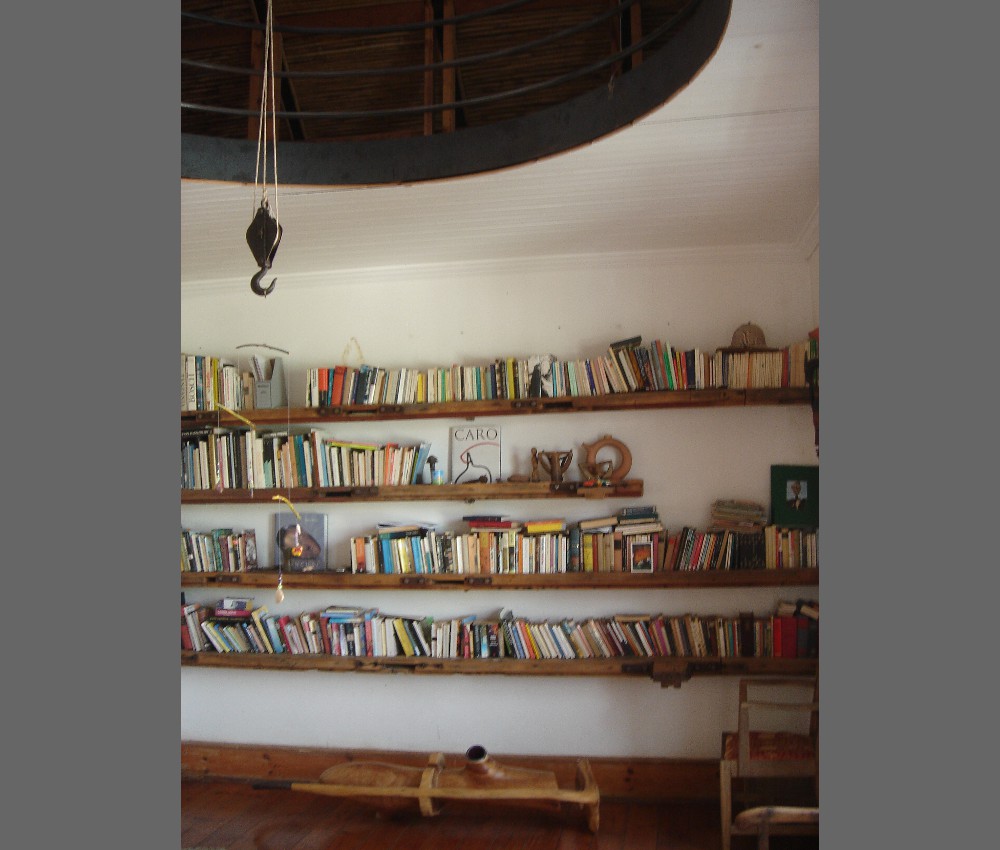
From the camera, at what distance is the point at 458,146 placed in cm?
320

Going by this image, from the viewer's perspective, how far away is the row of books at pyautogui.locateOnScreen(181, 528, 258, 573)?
14.9 ft

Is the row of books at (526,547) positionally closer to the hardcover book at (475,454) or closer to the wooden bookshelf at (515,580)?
the wooden bookshelf at (515,580)

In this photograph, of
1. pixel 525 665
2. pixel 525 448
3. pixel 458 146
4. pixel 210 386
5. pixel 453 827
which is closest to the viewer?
pixel 458 146

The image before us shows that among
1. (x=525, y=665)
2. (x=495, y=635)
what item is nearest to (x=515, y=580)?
(x=495, y=635)

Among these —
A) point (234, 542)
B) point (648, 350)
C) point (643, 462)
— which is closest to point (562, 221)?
point (648, 350)

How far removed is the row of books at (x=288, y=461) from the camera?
4.32m

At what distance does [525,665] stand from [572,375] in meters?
1.63

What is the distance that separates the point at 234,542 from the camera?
4.56 meters

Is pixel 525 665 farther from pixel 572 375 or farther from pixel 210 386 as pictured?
pixel 210 386

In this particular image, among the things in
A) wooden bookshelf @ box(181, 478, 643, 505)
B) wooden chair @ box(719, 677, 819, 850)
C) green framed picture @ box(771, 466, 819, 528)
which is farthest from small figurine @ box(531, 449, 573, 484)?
wooden chair @ box(719, 677, 819, 850)

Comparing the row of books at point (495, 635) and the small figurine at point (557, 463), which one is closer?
the row of books at point (495, 635)

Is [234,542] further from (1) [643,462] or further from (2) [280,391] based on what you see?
(1) [643,462]

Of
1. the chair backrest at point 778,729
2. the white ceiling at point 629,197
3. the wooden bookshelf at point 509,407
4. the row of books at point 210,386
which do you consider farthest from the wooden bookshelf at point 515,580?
the white ceiling at point 629,197

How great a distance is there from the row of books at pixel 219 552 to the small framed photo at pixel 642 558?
2.34 m
